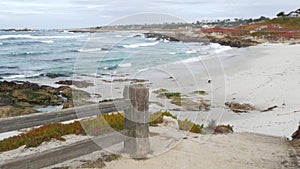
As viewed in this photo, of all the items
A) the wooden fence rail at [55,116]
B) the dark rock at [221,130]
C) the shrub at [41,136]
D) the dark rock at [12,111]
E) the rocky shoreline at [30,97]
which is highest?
the wooden fence rail at [55,116]

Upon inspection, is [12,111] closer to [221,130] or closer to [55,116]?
[221,130]

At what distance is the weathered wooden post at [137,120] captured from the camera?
18.5 feet

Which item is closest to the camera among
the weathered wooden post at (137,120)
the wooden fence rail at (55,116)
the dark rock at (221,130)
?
the wooden fence rail at (55,116)

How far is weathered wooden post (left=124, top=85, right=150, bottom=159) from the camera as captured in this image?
5641mm

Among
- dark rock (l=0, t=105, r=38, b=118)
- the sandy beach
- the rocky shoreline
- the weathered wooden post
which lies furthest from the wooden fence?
dark rock (l=0, t=105, r=38, b=118)

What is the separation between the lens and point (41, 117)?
460cm

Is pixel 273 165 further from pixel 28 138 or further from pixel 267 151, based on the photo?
pixel 28 138

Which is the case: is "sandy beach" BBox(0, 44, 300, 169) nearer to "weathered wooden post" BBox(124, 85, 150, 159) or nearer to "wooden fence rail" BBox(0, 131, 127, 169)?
"weathered wooden post" BBox(124, 85, 150, 159)

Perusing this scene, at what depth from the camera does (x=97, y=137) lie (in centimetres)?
533

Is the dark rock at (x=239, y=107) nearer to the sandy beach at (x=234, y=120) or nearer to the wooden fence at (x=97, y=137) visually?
the sandy beach at (x=234, y=120)

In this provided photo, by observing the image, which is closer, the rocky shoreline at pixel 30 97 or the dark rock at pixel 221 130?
the dark rock at pixel 221 130

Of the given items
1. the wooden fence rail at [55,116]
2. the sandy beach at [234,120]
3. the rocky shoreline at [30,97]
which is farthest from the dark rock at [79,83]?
the wooden fence rail at [55,116]

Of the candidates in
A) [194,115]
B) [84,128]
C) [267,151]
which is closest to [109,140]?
[84,128]

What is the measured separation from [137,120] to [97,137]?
0.74 meters
